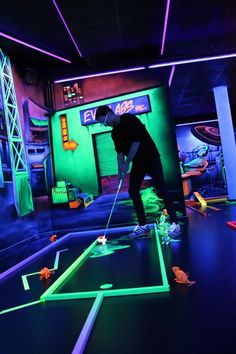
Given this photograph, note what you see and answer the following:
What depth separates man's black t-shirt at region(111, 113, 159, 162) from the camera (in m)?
3.07

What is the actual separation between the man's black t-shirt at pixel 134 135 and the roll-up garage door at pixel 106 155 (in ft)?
4.87

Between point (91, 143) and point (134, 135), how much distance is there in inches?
68.7

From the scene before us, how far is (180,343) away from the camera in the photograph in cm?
100

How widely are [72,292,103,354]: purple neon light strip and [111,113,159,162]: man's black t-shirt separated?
6.27 feet

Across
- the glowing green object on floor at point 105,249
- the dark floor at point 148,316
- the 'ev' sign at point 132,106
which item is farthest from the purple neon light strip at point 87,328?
the 'ev' sign at point 132,106

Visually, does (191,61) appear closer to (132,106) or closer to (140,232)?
(132,106)

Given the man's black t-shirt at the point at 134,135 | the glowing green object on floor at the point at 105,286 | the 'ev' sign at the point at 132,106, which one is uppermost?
the 'ev' sign at the point at 132,106

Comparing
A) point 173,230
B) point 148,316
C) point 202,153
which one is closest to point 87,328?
point 148,316

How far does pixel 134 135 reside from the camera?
306cm

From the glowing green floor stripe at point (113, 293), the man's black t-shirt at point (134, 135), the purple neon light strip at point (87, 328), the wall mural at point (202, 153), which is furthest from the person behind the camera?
the wall mural at point (202, 153)

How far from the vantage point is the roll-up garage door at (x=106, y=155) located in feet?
15.3

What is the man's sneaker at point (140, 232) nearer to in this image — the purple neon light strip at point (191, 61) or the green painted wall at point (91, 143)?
the green painted wall at point (91, 143)

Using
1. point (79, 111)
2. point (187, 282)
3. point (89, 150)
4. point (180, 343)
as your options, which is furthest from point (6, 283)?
point (79, 111)

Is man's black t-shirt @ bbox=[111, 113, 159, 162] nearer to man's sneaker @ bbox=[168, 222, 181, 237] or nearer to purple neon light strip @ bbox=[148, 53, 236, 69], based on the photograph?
man's sneaker @ bbox=[168, 222, 181, 237]
